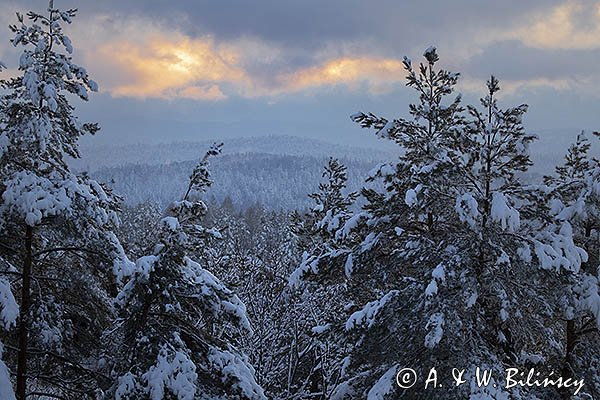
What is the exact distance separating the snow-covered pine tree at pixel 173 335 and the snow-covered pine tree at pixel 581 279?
4784 millimetres

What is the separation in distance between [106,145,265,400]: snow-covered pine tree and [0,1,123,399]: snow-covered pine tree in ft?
2.41

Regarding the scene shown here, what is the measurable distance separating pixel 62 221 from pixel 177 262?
1623 mm

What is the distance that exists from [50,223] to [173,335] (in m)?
2.24

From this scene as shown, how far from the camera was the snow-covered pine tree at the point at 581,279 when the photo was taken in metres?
7.56

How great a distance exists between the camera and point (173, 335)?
6.74 m

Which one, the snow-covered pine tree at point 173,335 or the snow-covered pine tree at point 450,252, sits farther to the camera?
the snow-covered pine tree at point 450,252

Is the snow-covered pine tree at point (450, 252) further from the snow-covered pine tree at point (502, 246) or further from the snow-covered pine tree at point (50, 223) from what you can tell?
the snow-covered pine tree at point (50, 223)

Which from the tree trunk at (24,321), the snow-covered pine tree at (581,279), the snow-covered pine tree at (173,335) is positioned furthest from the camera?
the snow-covered pine tree at (581,279)

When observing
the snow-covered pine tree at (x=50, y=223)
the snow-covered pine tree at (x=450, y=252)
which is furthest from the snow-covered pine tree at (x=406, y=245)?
the snow-covered pine tree at (x=50, y=223)

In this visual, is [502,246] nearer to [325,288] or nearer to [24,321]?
[325,288]

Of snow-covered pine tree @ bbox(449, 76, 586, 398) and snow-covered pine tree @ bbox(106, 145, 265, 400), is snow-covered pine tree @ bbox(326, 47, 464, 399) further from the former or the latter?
snow-covered pine tree @ bbox(106, 145, 265, 400)

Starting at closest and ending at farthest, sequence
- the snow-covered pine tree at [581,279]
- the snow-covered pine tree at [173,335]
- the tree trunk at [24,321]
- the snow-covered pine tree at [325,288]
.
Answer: the snow-covered pine tree at [173,335], the tree trunk at [24,321], the snow-covered pine tree at [581,279], the snow-covered pine tree at [325,288]

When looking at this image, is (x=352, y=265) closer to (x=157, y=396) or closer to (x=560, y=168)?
(x=157, y=396)

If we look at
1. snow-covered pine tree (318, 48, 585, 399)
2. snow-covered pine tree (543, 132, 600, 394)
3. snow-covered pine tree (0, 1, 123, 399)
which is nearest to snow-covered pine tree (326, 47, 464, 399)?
snow-covered pine tree (318, 48, 585, 399)
